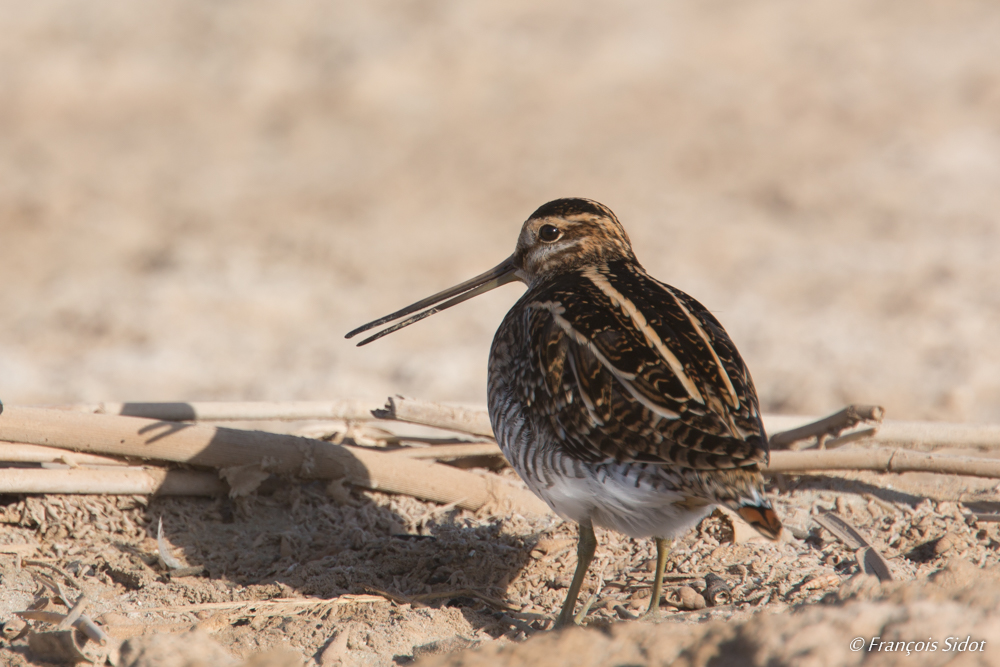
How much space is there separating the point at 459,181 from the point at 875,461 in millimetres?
6075

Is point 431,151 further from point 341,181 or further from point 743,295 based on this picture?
point 743,295

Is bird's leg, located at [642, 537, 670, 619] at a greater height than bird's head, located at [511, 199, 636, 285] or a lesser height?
lesser

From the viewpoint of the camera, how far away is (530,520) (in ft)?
12.6

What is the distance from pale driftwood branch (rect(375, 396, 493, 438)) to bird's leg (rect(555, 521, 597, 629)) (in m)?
0.76

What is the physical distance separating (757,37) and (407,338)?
20.9 ft

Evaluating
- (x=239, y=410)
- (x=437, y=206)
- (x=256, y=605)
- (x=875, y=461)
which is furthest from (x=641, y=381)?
(x=437, y=206)

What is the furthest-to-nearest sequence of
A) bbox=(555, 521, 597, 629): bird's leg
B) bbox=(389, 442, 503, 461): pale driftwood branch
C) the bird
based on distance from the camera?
bbox=(389, 442, 503, 461): pale driftwood branch < bbox=(555, 521, 597, 629): bird's leg < the bird

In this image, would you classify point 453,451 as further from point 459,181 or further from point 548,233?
point 459,181

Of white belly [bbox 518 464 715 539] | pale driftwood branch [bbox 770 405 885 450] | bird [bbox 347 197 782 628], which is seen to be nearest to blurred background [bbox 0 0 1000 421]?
pale driftwood branch [bbox 770 405 885 450]

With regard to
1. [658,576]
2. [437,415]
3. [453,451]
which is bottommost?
[658,576]

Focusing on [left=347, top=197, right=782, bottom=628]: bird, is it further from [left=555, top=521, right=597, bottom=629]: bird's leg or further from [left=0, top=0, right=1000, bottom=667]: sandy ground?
[left=0, top=0, right=1000, bottom=667]: sandy ground

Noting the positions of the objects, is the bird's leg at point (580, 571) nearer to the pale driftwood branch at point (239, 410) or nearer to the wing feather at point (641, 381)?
the wing feather at point (641, 381)

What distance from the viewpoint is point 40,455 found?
3.51m

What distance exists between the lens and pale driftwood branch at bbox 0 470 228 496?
135 inches
